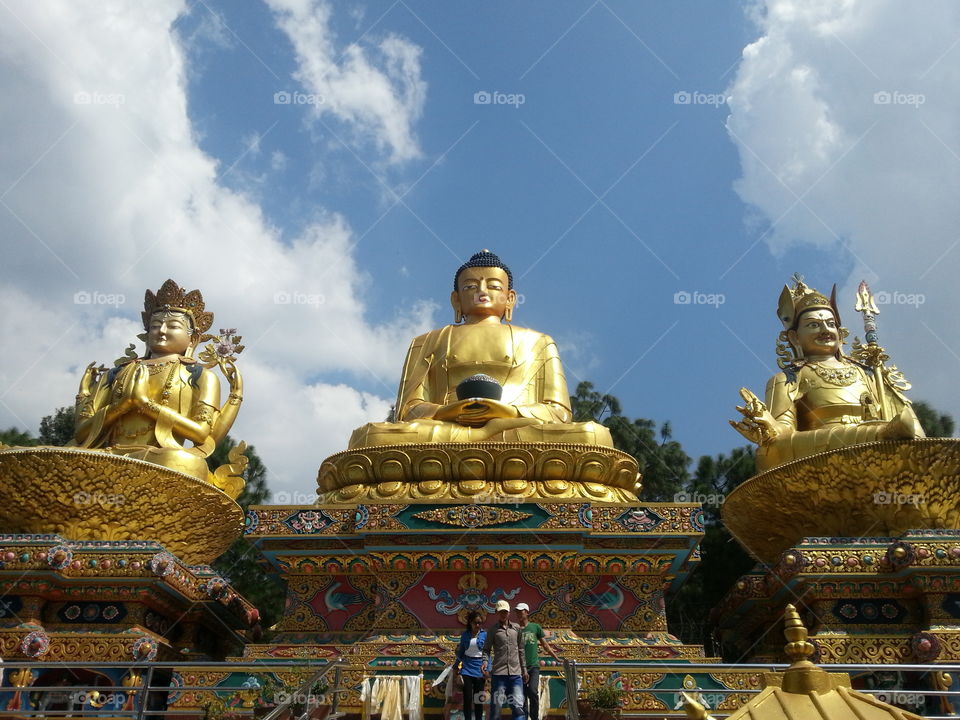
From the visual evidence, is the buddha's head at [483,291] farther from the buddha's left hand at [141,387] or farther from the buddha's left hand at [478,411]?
the buddha's left hand at [141,387]

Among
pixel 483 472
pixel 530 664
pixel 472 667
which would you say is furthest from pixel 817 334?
pixel 472 667

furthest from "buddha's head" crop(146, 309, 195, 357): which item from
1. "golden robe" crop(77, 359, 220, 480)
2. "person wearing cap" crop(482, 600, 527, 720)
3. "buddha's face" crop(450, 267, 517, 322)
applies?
"person wearing cap" crop(482, 600, 527, 720)

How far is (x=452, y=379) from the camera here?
39.2 ft

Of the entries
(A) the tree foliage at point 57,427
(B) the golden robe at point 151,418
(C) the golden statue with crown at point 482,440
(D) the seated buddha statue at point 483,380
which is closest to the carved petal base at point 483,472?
(C) the golden statue with crown at point 482,440

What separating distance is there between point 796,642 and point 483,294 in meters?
10.7

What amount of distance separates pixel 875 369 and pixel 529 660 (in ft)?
21.5

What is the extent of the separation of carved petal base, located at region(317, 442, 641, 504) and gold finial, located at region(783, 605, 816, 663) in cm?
627

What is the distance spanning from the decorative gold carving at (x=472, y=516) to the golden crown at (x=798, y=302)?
574cm

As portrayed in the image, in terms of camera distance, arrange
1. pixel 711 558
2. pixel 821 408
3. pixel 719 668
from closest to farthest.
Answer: pixel 719 668
pixel 821 408
pixel 711 558

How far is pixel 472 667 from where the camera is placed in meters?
5.89

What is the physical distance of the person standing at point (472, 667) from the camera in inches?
229

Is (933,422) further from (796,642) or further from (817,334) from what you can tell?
(796,642)

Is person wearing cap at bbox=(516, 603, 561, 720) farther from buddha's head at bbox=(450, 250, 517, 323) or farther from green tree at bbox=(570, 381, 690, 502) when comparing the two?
green tree at bbox=(570, 381, 690, 502)

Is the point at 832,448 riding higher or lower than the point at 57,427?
lower
